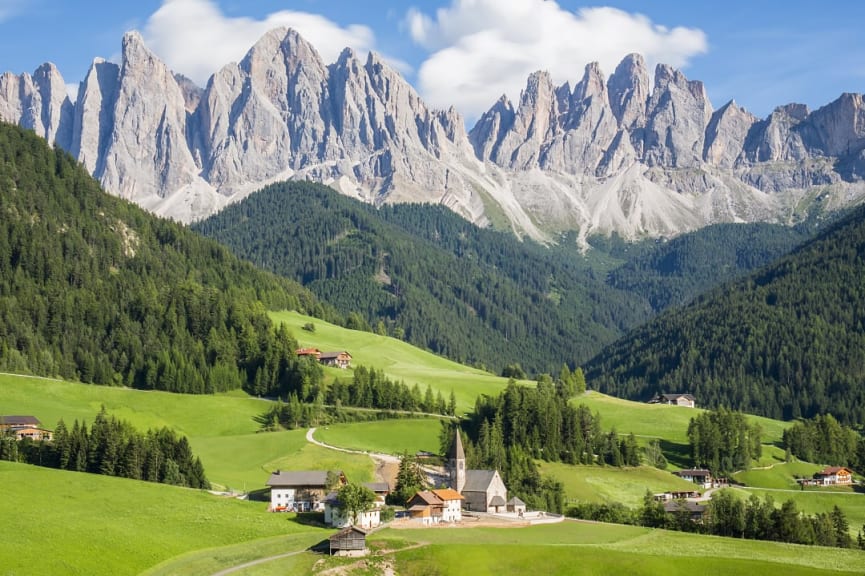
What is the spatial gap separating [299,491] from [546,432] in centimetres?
6216

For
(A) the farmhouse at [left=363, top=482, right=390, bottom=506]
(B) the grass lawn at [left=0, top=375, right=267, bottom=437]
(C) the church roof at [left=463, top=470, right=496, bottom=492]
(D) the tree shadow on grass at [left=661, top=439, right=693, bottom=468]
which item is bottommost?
(A) the farmhouse at [left=363, top=482, right=390, bottom=506]

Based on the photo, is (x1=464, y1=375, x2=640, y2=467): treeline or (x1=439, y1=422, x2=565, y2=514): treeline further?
(x1=464, y1=375, x2=640, y2=467): treeline

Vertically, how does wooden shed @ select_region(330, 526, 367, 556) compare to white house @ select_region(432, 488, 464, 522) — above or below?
below

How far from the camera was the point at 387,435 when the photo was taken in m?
175

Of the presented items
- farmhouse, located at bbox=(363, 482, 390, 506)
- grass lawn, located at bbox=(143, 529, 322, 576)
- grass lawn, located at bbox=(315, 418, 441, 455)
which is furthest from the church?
grass lawn, located at bbox=(143, 529, 322, 576)

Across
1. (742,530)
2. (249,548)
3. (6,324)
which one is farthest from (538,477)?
(6,324)

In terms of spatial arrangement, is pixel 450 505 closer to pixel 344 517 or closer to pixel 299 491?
pixel 344 517

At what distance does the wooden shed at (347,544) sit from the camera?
99.0m

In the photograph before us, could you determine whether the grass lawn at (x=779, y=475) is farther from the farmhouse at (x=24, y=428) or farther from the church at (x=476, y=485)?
the farmhouse at (x=24, y=428)

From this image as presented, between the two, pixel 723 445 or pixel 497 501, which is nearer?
pixel 497 501

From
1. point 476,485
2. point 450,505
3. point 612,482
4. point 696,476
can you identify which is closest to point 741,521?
point 476,485

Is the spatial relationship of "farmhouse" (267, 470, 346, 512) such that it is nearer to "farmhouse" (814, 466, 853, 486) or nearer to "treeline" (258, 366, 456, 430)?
"treeline" (258, 366, 456, 430)

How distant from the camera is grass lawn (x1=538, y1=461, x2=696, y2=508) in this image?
15138 centimetres

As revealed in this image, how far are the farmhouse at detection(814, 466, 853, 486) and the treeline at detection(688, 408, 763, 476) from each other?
12.7m
